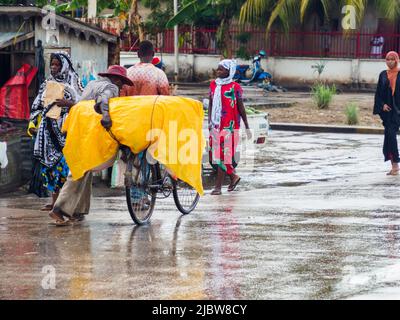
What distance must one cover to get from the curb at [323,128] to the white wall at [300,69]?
1325 cm

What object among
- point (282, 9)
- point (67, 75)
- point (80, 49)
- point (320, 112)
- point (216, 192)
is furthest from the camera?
point (282, 9)

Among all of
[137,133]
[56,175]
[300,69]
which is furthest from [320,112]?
[137,133]

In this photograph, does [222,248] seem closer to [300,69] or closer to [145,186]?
[145,186]

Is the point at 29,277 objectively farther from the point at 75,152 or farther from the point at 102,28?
the point at 102,28

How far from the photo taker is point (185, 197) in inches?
475

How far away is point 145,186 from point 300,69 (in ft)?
91.5

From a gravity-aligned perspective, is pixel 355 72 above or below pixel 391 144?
below

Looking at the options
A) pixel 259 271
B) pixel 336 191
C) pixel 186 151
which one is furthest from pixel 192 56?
pixel 259 271

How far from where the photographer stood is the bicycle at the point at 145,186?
10805 millimetres

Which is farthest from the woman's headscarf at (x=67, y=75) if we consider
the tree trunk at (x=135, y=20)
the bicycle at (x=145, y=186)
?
the tree trunk at (x=135, y=20)

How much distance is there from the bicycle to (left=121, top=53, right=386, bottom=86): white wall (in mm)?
26232

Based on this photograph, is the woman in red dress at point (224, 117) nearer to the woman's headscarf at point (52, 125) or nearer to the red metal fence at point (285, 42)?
the woman's headscarf at point (52, 125)

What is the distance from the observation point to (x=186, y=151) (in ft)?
35.6

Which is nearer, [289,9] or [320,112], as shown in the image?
[320,112]
